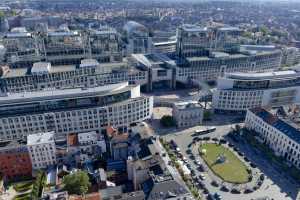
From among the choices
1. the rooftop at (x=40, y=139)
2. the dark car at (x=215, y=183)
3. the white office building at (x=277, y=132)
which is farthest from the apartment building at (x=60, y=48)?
the dark car at (x=215, y=183)

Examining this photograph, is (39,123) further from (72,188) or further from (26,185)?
(72,188)

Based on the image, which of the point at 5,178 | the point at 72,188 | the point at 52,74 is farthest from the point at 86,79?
the point at 72,188

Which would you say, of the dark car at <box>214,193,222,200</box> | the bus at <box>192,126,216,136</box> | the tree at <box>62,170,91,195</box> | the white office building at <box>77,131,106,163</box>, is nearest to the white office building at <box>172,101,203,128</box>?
the bus at <box>192,126,216,136</box>

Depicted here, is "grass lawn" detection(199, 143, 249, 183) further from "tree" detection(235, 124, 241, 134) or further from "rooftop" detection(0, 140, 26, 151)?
→ "rooftop" detection(0, 140, 26, 151)

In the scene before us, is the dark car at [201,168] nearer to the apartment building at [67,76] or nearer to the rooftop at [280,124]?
the rooftop at [280,124]

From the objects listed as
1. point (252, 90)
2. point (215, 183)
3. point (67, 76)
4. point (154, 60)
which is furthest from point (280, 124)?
point (67, 76)

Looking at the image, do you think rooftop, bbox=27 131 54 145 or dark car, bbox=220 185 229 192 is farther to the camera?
rooftop, bbox=27 131 54 145

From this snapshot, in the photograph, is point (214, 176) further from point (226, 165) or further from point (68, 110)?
point (68, 110)

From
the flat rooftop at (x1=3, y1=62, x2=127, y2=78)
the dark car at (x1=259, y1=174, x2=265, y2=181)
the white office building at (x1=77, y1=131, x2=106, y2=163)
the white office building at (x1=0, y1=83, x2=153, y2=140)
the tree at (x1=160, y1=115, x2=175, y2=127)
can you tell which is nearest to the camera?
the dark car at (x1=259, y1=174, x2=265, y2=181)
